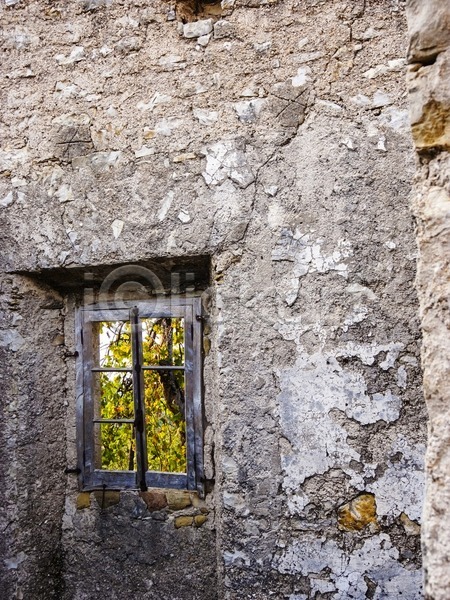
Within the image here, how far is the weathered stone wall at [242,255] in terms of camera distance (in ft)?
6.31

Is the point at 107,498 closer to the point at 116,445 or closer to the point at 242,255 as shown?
the point at 242,255

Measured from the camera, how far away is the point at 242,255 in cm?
207

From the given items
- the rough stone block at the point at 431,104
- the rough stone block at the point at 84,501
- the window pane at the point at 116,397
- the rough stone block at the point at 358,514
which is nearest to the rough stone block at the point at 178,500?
the rough stone block at the point at 84,501

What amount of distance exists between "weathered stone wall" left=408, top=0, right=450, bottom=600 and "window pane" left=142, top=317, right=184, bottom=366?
3054 mm

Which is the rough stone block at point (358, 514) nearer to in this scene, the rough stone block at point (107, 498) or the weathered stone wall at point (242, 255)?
the weathered stone wall at point (242, 255)

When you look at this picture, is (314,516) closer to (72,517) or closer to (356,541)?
(356,541)

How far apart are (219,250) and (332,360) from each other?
60 cm

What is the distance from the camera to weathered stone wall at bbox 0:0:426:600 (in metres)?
1.92

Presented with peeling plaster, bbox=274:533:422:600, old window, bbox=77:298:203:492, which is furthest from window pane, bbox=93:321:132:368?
peeling plaster, bbox=274:533:422:600

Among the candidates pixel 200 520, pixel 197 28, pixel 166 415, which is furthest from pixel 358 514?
pixel 166 415

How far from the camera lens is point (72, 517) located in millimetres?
2467

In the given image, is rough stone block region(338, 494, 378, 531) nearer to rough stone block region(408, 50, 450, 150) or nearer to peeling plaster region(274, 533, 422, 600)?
peeling plaster region(274, 533, 422, 600)

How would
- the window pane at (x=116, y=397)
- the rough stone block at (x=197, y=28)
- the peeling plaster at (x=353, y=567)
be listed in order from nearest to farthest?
the peeling plaster at (x=353, y=567), the rough stone block at (x=197, y=28), the window pane at (x=116, y=397)

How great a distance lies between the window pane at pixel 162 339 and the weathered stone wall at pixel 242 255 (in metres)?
1.44
